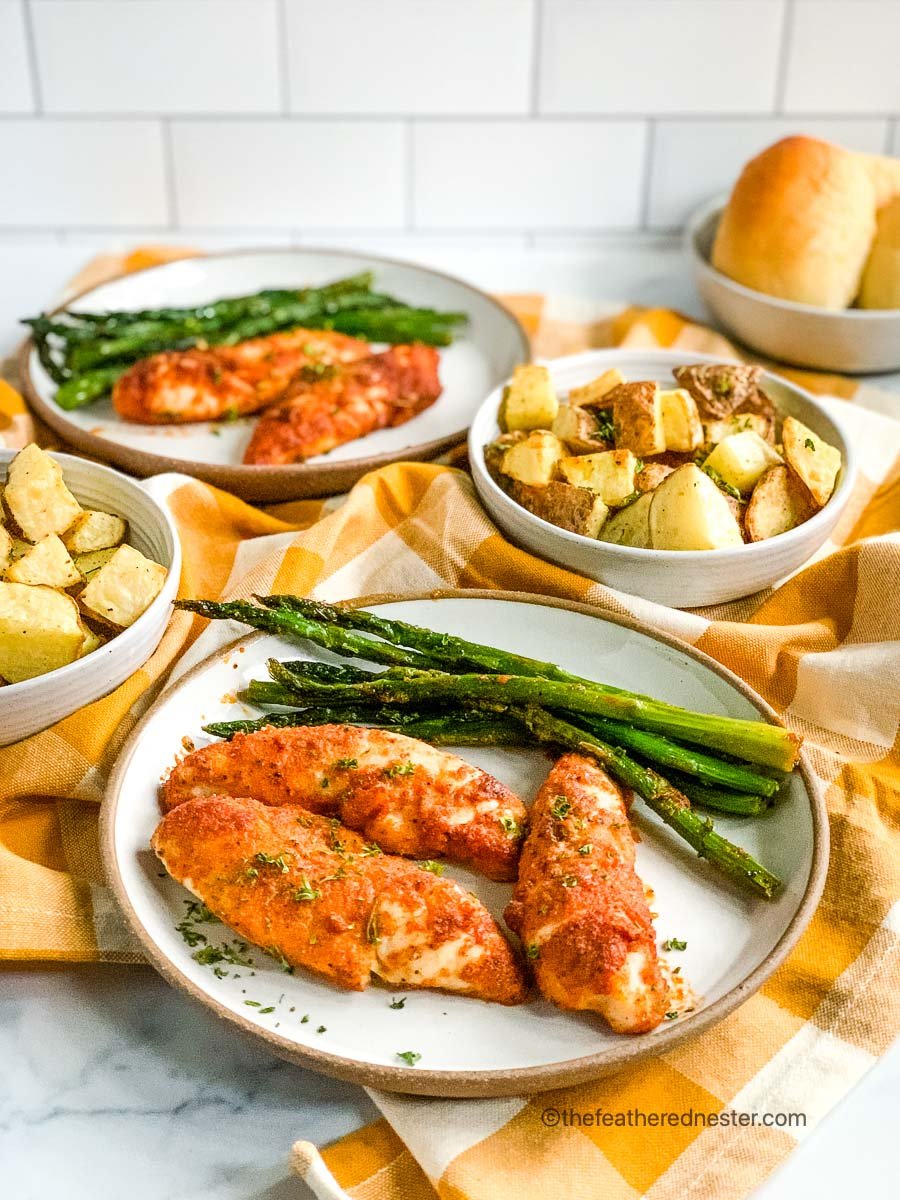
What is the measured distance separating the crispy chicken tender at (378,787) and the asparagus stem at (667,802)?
135 mm

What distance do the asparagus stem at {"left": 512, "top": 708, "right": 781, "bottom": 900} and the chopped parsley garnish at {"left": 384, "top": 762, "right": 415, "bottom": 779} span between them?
22 centimetres

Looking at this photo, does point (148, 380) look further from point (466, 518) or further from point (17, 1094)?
point (17, 1094)

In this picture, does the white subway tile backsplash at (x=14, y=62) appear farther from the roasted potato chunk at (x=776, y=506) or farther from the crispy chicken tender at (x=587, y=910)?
the crispy chicken tender at (x=587, y=910)

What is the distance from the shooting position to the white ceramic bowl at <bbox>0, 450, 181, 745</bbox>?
1.77 metres

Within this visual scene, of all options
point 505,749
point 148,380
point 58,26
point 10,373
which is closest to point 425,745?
point 505,749

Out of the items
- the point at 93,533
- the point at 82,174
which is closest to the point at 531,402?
the point at 93,533

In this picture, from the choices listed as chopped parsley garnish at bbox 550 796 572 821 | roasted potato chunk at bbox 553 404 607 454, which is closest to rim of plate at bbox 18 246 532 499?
roasted potato chunk at bbox 553 404 607 454

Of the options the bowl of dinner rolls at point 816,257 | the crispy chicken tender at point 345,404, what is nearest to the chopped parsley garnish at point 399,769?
the crispy chicken tender at point 345,404

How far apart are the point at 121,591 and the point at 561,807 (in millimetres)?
805

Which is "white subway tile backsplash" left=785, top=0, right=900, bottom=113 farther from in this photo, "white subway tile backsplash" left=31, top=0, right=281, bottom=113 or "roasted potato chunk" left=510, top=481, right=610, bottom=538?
"roasted potato chunk" left=510, top=481, right=610, bottom=538

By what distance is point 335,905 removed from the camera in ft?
4.80

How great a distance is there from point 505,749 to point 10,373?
5.72 feet

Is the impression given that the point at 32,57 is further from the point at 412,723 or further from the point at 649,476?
the point at 412,723

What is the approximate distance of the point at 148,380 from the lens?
259cm
